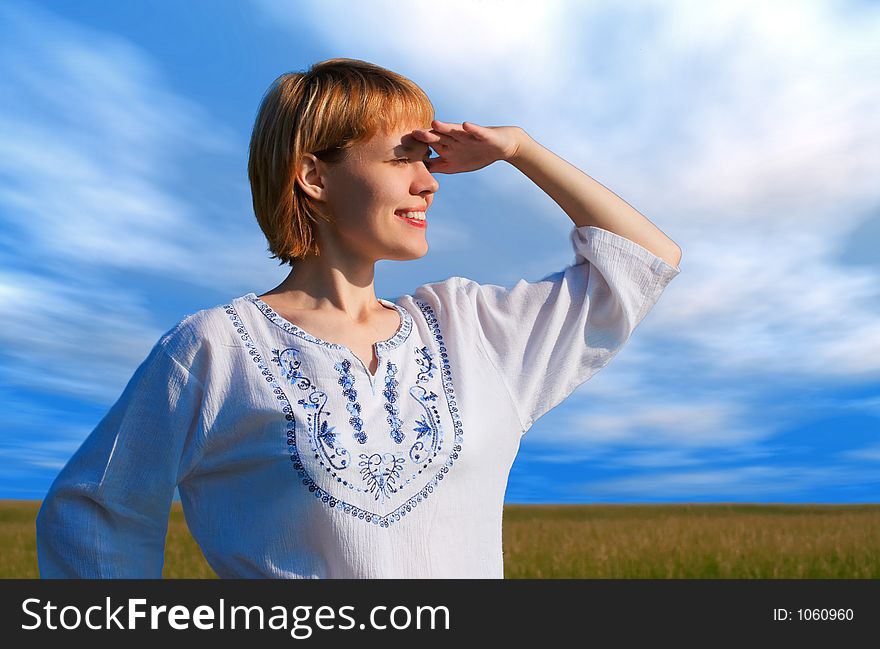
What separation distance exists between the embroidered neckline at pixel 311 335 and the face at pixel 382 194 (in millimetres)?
218

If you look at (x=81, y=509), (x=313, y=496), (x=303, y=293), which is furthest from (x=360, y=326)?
(x=81, y=509)

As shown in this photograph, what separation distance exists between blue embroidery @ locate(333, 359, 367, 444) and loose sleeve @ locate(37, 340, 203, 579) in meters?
0.38

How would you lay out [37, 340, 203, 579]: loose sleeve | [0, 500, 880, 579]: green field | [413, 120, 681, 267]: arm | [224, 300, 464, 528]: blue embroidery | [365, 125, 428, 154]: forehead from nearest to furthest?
[224, 300, 464, 528]: blue embroidery < [37, 340, 203, 579]: loose sleeve < [365, 125, 428, 154]: forehead < [413, 120, 681, 267]: arm < [0, 500, 880, 579]: green field

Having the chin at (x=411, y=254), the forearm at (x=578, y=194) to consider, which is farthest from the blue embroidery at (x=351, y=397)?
the forearm at (x=578, y=194)

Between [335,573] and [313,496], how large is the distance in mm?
199

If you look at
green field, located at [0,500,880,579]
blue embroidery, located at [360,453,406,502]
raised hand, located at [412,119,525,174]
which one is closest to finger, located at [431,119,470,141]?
raised hand, located at [412,119,525,174]

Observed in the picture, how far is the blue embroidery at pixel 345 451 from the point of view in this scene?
2162 millimetres

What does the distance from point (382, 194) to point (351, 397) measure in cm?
56

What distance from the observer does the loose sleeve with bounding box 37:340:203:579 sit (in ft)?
7.47

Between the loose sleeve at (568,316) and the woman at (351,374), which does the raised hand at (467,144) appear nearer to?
the woman at (351,374)

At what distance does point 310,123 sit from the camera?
242 cm

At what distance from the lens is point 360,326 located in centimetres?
247

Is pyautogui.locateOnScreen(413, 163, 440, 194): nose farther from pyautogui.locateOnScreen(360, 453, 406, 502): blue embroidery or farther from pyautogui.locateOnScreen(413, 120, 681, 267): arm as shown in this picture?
pyautogui.locateOnScreen(360, 453, 406, 502): blue embroidery
